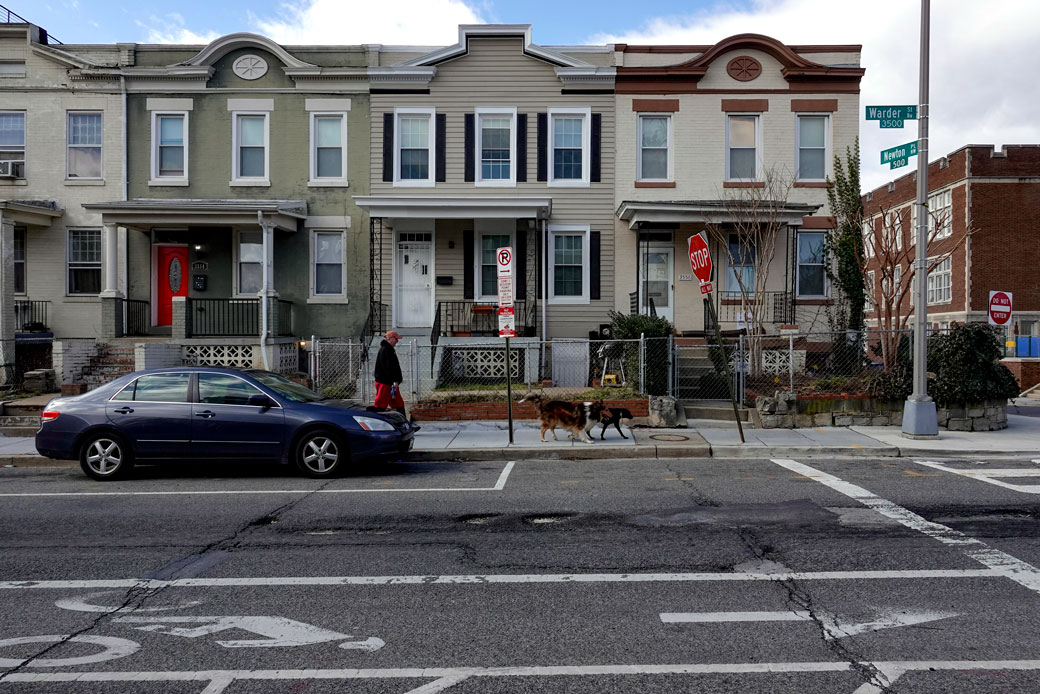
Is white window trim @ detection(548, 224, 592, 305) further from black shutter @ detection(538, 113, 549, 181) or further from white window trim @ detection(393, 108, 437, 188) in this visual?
white window trim @ detection(393, 108, 437, 188)

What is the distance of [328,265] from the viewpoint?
805 inches

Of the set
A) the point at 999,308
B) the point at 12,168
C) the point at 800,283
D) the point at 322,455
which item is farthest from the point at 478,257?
the point at 999,308

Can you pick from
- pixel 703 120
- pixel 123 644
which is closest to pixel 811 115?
pixel 703 120

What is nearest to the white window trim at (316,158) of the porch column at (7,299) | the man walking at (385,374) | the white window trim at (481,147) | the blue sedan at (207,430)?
the white window trim at (481,147)

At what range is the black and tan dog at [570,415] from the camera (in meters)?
12.3

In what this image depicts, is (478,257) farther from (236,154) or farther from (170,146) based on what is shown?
(170,146)

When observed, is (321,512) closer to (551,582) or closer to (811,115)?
(551,582)

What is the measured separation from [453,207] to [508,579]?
13.7m

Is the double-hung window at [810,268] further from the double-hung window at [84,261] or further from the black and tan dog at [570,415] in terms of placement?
the double-hung window at [84,261]

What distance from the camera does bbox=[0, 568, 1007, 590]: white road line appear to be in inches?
227

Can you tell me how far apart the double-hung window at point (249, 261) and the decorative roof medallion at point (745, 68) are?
1305 centimetres

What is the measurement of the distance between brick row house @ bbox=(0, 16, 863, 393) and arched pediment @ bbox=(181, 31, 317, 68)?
58 millimetres

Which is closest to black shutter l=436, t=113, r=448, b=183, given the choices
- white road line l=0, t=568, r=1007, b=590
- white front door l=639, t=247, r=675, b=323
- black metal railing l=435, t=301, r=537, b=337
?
black metal railing l=435, t=301, r=537, b=337

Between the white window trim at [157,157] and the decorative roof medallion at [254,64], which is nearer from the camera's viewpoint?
the white window trim at [157,157]
